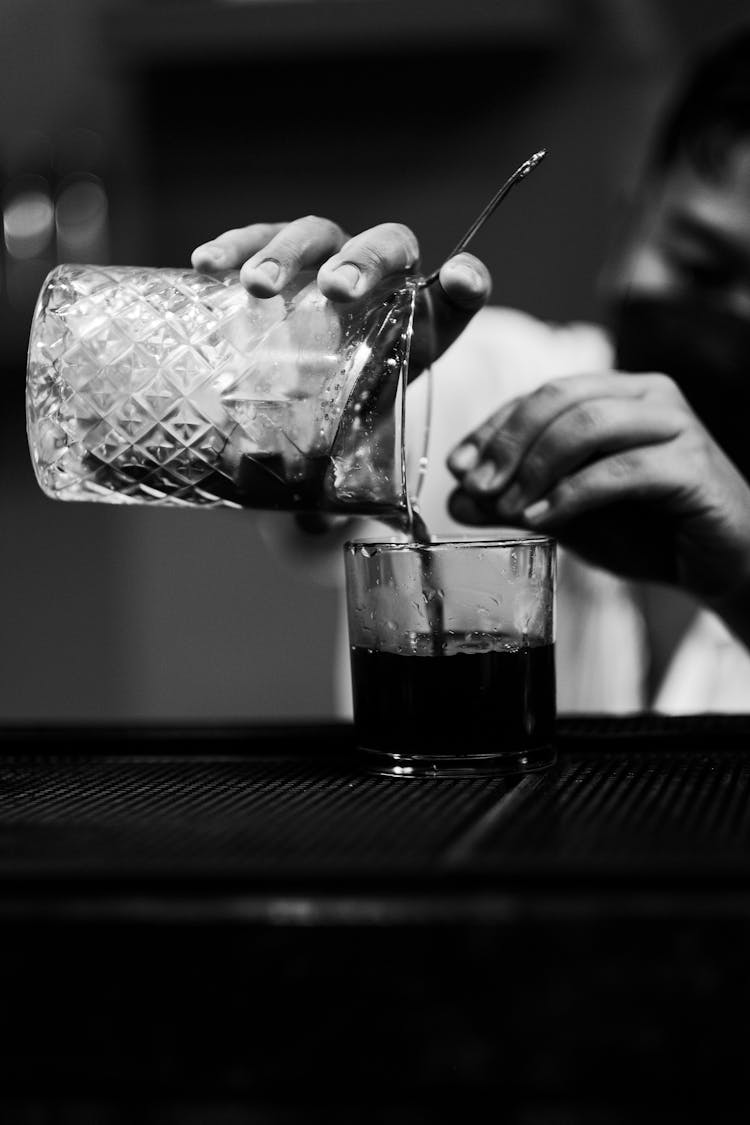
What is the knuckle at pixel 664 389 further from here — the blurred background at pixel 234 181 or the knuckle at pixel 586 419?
the blurred background at pixel 234 181

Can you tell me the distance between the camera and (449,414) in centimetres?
151

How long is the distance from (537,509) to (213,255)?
0.26 m

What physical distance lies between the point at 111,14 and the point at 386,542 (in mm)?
1273

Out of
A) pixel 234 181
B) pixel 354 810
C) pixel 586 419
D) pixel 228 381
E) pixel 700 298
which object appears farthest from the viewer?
pixel 234 181

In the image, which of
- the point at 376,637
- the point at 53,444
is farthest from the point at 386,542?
the point at 53,444

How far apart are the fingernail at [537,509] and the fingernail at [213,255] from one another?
0.83ft

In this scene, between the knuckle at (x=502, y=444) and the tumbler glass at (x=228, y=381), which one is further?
the knuckle at (x=502, y=444)

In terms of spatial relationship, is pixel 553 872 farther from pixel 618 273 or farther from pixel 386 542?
pixel 618 273

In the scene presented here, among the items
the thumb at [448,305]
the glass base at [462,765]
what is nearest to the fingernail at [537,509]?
the thumb at [448,305]

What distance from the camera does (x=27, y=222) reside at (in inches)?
68.5

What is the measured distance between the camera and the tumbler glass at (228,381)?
0.60 metres

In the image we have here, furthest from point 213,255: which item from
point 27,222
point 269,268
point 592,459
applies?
point 27,222

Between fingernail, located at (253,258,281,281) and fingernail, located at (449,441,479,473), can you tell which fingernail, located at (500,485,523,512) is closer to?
fingernail, located at (449,441,479,473)

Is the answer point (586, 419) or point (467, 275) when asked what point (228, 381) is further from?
point (586, 419)
